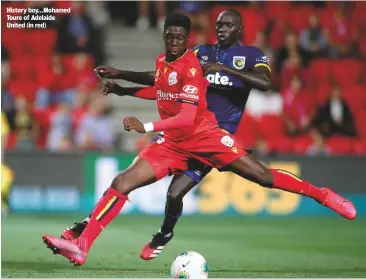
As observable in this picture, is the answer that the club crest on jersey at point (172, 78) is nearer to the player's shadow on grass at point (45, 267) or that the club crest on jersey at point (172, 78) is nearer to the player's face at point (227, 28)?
the player's face at point (227, 28)

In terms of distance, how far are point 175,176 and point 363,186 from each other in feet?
21.9

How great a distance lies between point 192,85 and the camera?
23.6 feet

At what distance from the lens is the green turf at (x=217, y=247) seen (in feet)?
25.9

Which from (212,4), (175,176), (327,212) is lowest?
(327,212)

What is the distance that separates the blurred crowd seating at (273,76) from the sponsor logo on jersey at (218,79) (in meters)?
6.24

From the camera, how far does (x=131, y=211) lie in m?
13.8

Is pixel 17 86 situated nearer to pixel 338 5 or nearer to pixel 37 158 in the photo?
pixel 37 158

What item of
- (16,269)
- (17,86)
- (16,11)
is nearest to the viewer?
(16,269)

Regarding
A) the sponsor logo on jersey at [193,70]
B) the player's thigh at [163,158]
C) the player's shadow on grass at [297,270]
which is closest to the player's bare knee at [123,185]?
the player's thigh at [163,158]

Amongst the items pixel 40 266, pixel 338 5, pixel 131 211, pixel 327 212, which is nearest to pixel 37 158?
pixel 131 211

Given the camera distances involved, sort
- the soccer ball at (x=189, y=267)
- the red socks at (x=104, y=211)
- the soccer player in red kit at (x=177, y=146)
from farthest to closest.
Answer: the red socks at (x=104, y=211) → the soccer player in red kit at (x=177, y=146) → the soccer ball at (x=189, y=267)

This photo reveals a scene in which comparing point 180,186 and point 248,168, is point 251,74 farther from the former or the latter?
point 180,186

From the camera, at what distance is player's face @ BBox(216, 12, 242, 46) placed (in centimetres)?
781

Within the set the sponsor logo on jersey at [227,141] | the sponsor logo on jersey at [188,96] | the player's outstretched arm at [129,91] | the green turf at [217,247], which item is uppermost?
the sponsor logo on jersey at [188,96]
